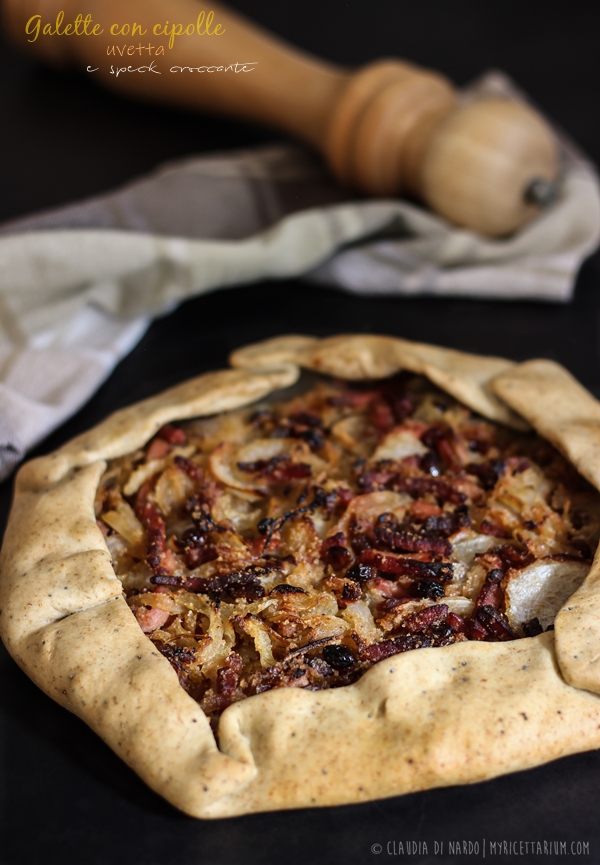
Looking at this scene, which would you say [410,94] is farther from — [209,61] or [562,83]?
[562,83]

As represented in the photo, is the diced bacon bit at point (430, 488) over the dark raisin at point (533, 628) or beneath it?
over

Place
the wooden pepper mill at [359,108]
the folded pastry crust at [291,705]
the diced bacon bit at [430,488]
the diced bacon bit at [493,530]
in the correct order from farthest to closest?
the wooden pepper mill at [359,108] → the diced bacon bit at [430,488] → the diced bacon bit at [493,530] → the folded pastry crust at [291,705]

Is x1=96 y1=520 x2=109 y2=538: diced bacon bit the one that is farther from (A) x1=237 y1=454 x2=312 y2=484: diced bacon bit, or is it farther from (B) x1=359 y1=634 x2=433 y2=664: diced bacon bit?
(B) x1=359 y1=634 x2=433 y2=664: diced bacon bit

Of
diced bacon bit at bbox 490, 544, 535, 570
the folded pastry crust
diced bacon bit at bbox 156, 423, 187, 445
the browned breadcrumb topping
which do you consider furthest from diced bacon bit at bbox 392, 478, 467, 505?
diced bacon bit at bbox 156, 423, 187, 445

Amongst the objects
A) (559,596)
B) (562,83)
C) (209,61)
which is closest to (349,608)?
(559,596)

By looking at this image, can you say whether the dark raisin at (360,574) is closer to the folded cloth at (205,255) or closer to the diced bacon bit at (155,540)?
the diced bacon bit at (155,540)

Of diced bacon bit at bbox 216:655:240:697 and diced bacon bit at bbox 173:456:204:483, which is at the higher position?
diced bacon bit at bbox 173:456:204:483

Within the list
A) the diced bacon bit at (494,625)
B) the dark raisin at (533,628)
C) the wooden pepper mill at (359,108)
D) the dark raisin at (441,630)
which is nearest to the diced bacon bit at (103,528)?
the dark raisin at (441,630)
